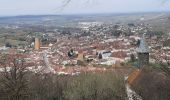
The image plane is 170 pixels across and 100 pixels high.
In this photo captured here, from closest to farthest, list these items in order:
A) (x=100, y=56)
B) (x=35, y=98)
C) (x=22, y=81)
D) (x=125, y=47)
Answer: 1. (x=22, y=81)
2. (x=35, y=98)
3. (x=100, y=56)
4. (x=125, y=47)

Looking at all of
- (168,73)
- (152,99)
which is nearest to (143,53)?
(152,99)

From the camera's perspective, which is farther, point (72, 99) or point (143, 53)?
point (143, 53)

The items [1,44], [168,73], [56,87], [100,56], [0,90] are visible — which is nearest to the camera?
[168,73]

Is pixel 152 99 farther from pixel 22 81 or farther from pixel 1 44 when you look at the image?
pixel 1 44

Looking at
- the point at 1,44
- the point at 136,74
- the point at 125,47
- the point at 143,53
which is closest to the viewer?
the point at 136,74

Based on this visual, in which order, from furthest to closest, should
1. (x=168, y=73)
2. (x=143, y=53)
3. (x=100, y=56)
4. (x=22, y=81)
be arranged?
(x=100, y=56), (x=143, y=53), (x=22, y=81), (x=168, y=73)

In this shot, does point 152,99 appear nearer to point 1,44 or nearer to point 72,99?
point 72,99

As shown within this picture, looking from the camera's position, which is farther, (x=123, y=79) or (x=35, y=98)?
(x=123, y=79)

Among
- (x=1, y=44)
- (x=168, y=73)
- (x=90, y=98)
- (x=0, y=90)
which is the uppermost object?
(x=168, y=73)

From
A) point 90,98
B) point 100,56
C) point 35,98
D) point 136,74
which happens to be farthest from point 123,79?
point 100,56

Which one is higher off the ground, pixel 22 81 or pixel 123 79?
pixel 22 81
